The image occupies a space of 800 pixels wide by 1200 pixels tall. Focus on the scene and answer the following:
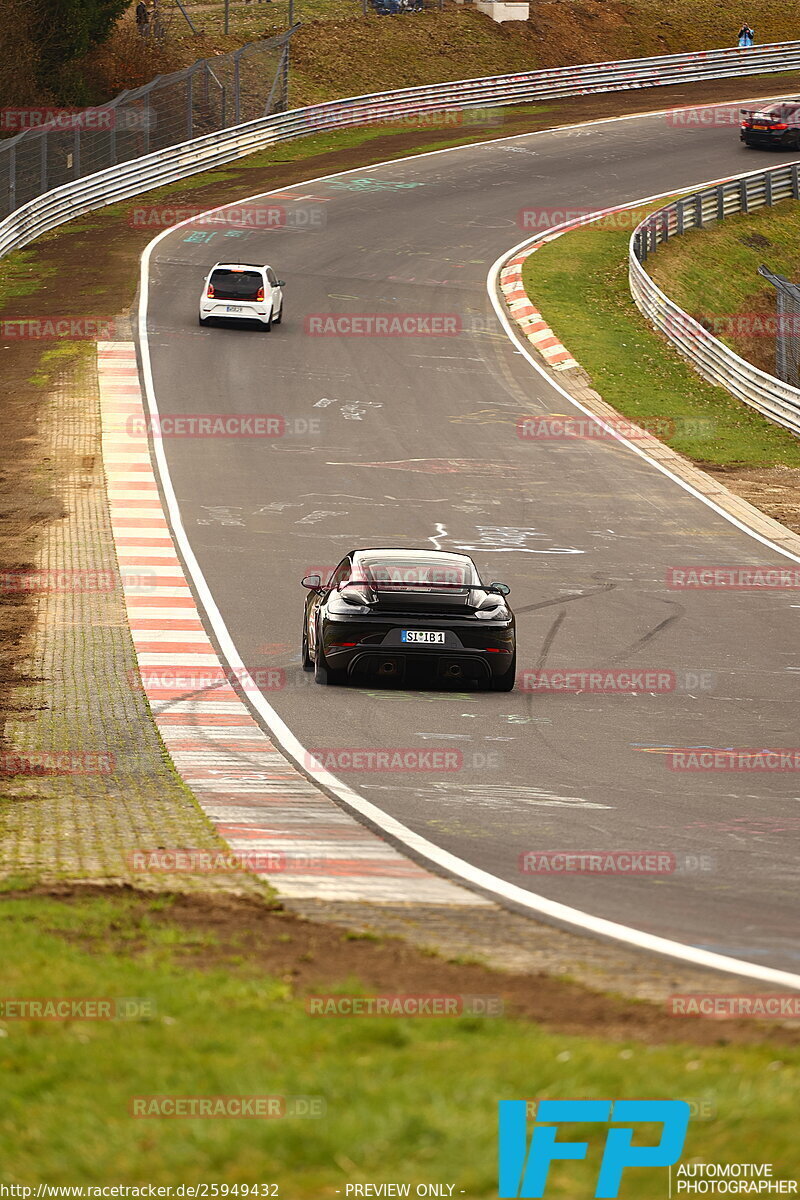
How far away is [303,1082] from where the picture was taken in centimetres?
527

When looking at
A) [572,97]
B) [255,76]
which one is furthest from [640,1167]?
[572,97]

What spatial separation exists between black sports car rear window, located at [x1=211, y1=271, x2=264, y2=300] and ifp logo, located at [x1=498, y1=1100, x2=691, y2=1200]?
110 feet

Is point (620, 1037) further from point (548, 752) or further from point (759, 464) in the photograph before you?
point (759, 464)

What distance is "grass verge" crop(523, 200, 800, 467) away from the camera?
31.4 meters

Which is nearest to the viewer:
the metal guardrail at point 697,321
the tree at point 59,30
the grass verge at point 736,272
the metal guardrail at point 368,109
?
the metal guardrail at point 697,321

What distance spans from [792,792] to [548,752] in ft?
7.11

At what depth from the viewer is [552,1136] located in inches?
191

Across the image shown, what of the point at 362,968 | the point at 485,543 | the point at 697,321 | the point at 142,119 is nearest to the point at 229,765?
the point at 362,968

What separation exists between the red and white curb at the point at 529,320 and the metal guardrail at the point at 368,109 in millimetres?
14228

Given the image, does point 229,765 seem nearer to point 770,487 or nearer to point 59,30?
point 770,487

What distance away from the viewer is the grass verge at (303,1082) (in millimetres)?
4699

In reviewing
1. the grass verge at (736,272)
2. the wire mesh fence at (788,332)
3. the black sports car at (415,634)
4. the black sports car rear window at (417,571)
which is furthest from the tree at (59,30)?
the black sports car at (415,634)

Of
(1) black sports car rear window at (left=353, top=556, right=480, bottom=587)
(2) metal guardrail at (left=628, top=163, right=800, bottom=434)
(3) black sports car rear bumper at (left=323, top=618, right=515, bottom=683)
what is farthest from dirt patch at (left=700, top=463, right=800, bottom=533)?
(3) black sports car rear bumper at (left=323, top=618, right=515, bottom=683)

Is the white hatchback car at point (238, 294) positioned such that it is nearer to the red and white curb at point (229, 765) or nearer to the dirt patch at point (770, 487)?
the dirt patch at point (770, 487)
